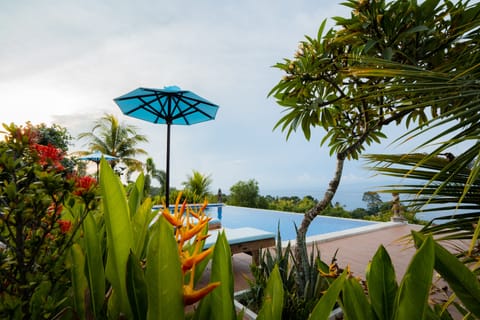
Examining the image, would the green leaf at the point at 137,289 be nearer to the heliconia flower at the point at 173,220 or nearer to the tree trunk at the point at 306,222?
the heliconia flower at the point at 173,220

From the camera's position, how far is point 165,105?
4.14 meters

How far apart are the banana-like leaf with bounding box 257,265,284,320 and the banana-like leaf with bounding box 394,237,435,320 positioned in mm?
256

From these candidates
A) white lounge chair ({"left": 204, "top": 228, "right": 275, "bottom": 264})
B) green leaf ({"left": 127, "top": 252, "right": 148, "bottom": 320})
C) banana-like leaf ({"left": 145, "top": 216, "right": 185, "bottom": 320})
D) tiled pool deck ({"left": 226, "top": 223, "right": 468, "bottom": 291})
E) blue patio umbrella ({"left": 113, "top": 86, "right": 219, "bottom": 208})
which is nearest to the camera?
banana-like leaf ({"left": 145, "top": 216, "right": 185, "bottom": 320})

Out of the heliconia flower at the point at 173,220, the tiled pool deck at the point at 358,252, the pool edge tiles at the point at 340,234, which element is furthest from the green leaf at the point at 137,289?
the pool edge tiles at the point at 340,234

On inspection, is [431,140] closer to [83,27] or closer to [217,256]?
[217,256]

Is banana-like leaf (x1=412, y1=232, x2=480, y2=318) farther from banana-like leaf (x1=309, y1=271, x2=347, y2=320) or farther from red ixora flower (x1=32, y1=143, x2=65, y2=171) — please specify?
red ixora flower (x1=32, y1=143, x2=65, y2=171)

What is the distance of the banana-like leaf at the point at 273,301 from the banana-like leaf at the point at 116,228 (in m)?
0.34

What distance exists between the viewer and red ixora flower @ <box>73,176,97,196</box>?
23.0 inches

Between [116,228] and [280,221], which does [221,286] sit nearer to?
[116,228]

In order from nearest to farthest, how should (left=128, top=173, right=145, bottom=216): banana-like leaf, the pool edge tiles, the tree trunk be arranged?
(left=128, top=173, right=145, bottom=216): banana-like leaf → the tree trunk → the pool edge tiles

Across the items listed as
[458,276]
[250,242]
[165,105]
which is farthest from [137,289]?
[165,105]

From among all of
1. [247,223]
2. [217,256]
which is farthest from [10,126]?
[247,223]

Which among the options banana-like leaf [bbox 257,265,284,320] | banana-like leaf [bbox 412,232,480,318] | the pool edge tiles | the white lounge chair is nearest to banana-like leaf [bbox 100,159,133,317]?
banana-like leaf [bbox 257,265,284,320]

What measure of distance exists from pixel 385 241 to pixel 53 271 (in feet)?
19.2
